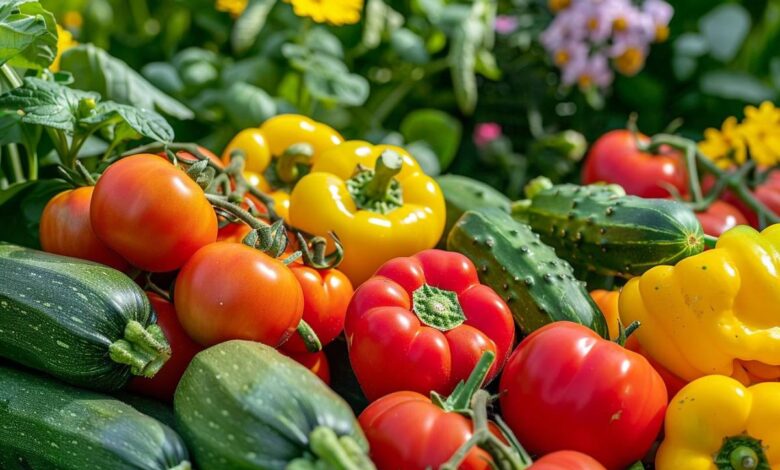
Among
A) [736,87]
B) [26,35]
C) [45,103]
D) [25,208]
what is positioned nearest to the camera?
[26,35]

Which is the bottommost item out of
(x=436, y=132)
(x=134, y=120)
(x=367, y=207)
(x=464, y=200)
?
(x=436, y=132)

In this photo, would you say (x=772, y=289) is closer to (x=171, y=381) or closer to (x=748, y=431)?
(x=748, y=431)

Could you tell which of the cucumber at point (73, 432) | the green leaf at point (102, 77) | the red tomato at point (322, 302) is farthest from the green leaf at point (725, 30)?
the cucumber at point (73, 432)

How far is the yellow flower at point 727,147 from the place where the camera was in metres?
3.02

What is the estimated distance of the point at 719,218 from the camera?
2.56 meters

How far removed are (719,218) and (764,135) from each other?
66 centimetres

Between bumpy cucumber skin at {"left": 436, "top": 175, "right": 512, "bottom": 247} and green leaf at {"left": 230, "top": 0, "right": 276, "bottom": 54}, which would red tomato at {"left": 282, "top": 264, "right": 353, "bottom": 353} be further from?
green leaf at {"left": 230, "top": 0, "right": 276, "bottom": 54}

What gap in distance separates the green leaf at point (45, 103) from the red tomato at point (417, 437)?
1006 millimetres

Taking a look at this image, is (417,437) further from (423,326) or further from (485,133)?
(485,133)

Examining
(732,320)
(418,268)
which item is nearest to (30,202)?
(418,268)

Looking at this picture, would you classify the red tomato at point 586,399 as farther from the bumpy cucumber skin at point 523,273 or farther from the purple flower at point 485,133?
the purple flower at point 485,133

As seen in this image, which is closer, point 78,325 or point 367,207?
point 78,325

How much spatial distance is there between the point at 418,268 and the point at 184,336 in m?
0.50

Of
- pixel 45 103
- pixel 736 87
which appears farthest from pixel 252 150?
pixel 736 87
